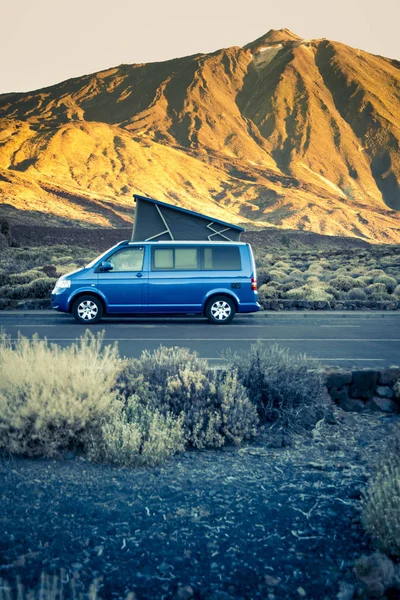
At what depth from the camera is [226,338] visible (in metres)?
12.3

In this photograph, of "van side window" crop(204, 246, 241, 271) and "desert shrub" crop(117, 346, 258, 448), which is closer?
"desert shrub" crop(117, 346, 258, 448)

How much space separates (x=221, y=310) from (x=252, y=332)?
1517 millimetres

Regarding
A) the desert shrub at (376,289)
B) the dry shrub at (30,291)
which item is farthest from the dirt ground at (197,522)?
the desert shrub at (376,289)

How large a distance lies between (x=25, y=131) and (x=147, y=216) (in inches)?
4974

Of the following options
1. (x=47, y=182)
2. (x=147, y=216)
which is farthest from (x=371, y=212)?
(x=147, y=216)

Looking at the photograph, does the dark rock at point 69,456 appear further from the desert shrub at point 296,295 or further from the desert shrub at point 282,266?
the desert shrub at point 282,266

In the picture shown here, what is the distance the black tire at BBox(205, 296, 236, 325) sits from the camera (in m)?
14.6

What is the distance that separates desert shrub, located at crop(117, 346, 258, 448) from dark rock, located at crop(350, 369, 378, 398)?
62.0 inches

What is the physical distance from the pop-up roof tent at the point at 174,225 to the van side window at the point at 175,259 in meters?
6.61

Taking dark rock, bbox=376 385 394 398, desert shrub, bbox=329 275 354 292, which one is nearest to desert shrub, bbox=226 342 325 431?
dark rock, bbox=376 385 394 398

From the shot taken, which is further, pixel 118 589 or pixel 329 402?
pixel 329 402

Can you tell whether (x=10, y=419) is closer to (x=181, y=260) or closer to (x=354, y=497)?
(x=354, y=497)

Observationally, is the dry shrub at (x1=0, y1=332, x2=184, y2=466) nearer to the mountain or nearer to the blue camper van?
the blue camper van

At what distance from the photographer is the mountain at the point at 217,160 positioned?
11520 cm
